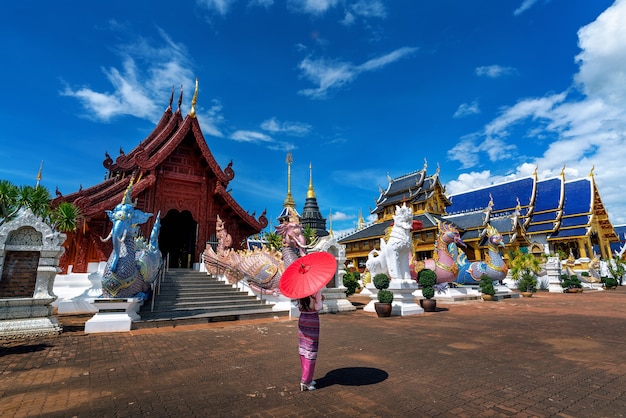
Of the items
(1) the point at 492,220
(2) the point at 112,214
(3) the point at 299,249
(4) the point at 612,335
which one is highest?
(1) the point at 492,220

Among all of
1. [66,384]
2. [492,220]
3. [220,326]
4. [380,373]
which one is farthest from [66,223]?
[492,220]

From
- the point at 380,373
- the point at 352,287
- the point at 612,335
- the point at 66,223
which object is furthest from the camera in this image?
the point at 352,287

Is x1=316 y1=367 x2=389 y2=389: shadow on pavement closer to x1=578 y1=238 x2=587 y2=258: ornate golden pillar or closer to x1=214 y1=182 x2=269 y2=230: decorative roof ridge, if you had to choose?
x1=214 y1=182 x2=269 y2=230: decorative roof ridge

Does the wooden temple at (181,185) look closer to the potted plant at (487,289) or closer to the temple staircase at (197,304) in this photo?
the temple staircase at (197,304)

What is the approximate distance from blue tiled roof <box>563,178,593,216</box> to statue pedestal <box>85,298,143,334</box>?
1487 inches

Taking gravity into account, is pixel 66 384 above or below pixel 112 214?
below

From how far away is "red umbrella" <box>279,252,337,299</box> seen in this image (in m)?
3.68

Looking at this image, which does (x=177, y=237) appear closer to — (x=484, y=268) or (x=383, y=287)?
(x=383, y=287)

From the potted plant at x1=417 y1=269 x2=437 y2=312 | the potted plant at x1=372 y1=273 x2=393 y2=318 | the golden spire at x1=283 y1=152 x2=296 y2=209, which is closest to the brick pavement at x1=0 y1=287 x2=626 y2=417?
the potted plant at x1=372 y1=273 x2=393 y2=318

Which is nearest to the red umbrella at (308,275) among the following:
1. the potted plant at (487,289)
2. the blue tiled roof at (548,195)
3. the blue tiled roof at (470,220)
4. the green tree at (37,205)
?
the green tree at (37,205)

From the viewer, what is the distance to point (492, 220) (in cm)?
2972

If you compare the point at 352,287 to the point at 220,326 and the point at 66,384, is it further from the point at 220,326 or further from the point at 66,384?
the point at 66,384

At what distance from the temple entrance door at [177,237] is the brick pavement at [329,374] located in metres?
12.2

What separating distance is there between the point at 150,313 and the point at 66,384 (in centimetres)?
546
